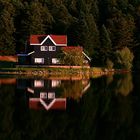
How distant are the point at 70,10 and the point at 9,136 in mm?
96152

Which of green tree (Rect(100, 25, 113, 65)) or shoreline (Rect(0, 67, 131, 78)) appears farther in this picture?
green tree (Rect(100, 25, 113, 65))

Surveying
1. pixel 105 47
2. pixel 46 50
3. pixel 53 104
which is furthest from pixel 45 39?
pixel 53 104

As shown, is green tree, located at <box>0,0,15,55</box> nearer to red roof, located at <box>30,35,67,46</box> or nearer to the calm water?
red roof, located at <box>30,35,67,46</box>

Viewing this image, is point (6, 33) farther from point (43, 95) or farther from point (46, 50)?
point (43, 95)

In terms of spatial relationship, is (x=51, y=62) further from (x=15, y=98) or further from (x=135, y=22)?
(x=15, y=98)

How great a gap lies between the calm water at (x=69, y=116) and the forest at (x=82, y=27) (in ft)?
187

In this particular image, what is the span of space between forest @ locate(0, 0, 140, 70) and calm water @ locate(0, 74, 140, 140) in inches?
2242

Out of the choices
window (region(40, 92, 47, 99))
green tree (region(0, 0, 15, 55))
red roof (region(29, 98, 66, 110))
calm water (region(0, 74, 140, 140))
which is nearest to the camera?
calm water (region(0, 74, 140, 140))

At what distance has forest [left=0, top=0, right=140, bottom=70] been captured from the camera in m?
95.3

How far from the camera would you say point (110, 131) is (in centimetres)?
2225

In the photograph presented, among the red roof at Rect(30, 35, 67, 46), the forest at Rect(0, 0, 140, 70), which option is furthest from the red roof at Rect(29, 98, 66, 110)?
the forest at Rect(0, 0, 140, 70)

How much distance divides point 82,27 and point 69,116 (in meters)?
69.6

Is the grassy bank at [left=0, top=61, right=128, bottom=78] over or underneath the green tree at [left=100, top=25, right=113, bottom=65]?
underneath

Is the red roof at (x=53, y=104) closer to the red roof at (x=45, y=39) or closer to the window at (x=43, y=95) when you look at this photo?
the window at (x=43, y=95)
